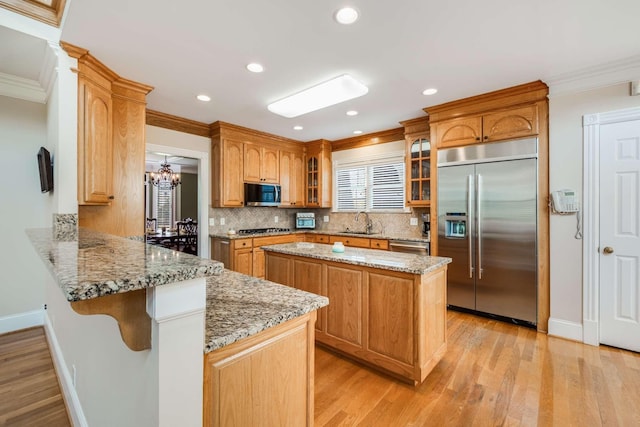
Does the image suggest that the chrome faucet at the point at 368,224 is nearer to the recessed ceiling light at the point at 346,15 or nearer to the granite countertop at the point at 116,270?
the recessed ceiling light at the point at 346,15

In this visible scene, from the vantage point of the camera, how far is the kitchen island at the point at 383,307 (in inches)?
80.7

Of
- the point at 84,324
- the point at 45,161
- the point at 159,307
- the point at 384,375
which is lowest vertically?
the point at 384,375

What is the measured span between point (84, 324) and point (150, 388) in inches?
46.7

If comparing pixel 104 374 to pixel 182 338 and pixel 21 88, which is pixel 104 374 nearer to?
pixel 182 338

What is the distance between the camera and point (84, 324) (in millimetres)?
1602

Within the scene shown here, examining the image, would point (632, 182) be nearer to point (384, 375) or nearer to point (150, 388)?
point (384, 375)

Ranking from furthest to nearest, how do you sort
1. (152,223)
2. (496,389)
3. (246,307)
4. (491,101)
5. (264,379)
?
(152,223)
(491,101)
(496,389)
(246,307)
(264,379)

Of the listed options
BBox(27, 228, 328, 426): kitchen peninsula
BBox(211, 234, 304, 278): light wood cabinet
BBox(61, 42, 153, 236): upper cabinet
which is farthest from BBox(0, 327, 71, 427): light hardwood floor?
BBox(211, 234, 304, 278): light wood cabinet

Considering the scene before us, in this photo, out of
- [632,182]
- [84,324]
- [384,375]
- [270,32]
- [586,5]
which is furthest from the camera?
[632,182]

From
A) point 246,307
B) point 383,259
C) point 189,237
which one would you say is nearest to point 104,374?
point 246,307

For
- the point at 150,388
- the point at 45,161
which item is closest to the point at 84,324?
the point at 150,388

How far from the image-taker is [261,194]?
481 centimetres

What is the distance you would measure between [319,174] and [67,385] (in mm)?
4442

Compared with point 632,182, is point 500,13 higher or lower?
higher
